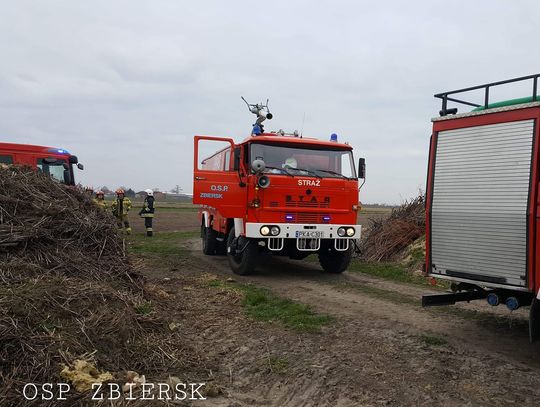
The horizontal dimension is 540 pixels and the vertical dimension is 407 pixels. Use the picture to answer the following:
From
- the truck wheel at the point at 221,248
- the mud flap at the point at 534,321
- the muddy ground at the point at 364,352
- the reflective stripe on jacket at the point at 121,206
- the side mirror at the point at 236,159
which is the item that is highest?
the side mirror at the point at 236,159

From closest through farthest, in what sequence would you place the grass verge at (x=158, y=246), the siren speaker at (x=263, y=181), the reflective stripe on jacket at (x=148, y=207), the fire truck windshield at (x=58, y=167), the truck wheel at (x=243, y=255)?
the siren speaker at (x=263, y=181) → the truck wheel at (x=243, y=255) → the grass verge at (x=158, y=246) → the fire truck windshield at (x=58, y=167) → the reflective stripe on jacket at (x=148, y=207)

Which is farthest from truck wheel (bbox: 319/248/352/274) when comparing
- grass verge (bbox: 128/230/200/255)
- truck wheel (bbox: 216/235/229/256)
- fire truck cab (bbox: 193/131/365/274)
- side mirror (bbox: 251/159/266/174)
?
grass verge (bbox: 128/230/200/255)

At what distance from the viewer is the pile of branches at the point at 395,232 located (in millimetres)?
12781

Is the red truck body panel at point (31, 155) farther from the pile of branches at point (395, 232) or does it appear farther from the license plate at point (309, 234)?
the pile of branches at point (395, 232)

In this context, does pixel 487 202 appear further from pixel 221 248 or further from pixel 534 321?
pixel 221 248

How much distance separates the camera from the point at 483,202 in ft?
16.5

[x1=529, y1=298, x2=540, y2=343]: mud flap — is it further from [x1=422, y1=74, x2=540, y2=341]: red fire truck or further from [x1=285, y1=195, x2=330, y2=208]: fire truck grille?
[x1=285, y1=195, x2=330, y2=208]: fire truck grille

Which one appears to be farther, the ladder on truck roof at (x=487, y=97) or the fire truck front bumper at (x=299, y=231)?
the fire truck front bumper at (x=299, y=231)

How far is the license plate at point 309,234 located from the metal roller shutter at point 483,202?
3884 millimetres

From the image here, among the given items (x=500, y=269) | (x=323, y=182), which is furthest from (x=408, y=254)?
(x=500, y=269)

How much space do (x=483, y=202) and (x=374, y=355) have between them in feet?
6.51

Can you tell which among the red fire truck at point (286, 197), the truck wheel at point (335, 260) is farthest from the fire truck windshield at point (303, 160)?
the truck wheel at point (335, 260)

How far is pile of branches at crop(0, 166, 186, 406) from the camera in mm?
3980

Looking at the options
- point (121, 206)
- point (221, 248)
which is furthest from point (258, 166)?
point (121, 206)
